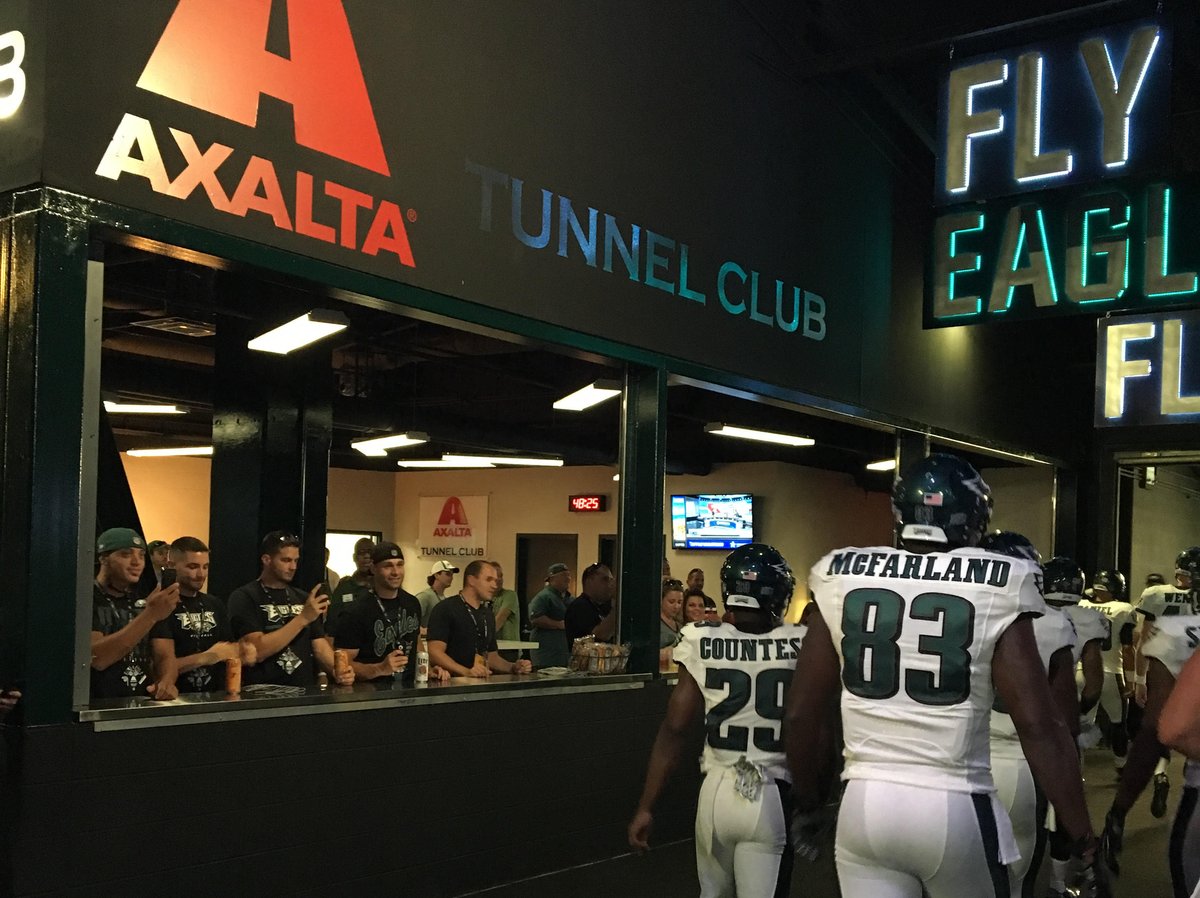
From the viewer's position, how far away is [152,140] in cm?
502

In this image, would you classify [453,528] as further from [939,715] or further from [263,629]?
[939,715]

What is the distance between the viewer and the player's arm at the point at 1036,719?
11.9ft

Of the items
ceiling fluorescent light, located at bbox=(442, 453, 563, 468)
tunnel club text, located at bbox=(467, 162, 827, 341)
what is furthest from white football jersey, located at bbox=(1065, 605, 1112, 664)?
ceiling fluorescent light, located at bbox=(442, 453, 563, 468)

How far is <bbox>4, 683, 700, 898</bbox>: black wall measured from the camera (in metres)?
4.70

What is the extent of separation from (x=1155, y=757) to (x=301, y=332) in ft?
17.6

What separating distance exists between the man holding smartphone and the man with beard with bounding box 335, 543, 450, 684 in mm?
263

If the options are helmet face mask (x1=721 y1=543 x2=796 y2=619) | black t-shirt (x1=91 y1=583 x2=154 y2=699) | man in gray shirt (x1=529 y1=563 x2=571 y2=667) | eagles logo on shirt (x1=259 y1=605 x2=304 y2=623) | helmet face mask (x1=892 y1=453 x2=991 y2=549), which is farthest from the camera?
man in gray shirt (x1=529 y1=563 x2=571 y2=667)

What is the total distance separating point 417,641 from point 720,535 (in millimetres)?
→ 11251

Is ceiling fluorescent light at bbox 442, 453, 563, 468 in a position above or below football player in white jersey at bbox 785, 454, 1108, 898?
above

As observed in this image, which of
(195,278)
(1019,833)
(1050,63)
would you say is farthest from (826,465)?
(1019,833)

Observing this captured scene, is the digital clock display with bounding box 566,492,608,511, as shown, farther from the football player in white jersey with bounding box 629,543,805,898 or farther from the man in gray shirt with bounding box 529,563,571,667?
the football player in white jersey with bounding box 629,543,805,898

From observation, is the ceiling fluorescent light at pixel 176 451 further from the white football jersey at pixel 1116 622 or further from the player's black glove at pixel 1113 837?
the player's black glove at pixel 1113 837

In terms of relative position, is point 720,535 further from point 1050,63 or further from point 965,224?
point 1050,63

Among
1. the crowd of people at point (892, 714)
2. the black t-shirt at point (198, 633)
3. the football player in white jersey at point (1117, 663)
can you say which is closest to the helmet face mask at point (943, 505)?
the crowd of people at point (892, 714)
